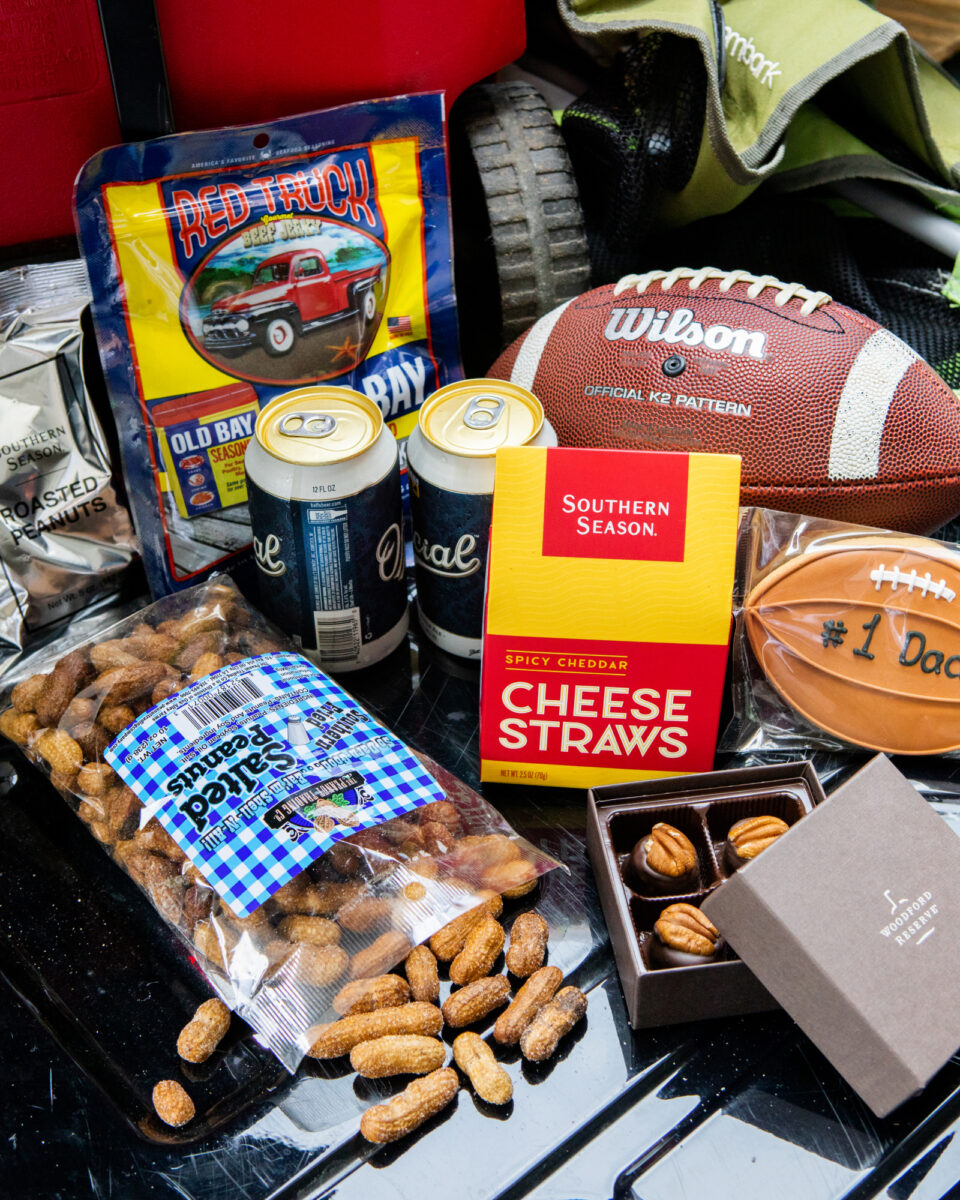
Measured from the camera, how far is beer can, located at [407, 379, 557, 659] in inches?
50.4

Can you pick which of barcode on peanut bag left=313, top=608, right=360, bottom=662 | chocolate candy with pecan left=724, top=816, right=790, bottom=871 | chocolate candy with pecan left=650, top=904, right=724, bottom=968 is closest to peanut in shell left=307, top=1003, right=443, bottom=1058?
chocolate candy with pecan left=650, top=904, right=724, bottom=968

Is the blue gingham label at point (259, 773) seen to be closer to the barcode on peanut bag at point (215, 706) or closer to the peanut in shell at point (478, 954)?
the barcode on peanut bag at point (215, 706)

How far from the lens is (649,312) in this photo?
4.75 feet

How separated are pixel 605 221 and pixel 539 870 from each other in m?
1.17

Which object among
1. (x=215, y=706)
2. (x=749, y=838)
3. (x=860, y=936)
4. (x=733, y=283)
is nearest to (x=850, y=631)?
(x=749, y=838)

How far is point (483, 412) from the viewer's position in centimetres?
132

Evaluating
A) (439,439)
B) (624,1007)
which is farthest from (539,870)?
(439,439)

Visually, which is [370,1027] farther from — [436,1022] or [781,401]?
[781,401]

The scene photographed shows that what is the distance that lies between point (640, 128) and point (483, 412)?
0.73 m

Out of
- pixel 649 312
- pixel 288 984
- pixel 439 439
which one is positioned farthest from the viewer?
pixel 649 312

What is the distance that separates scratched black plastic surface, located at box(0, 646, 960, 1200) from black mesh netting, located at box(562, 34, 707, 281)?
1.18 m

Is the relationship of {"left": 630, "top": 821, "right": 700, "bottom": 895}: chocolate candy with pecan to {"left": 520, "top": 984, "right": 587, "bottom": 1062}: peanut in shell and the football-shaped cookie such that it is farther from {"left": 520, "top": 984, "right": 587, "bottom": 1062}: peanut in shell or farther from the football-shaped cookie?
the football-shaped cookie

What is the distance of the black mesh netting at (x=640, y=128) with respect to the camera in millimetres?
1723

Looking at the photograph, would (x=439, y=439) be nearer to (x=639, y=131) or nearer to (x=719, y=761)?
(x=719, y=761)
